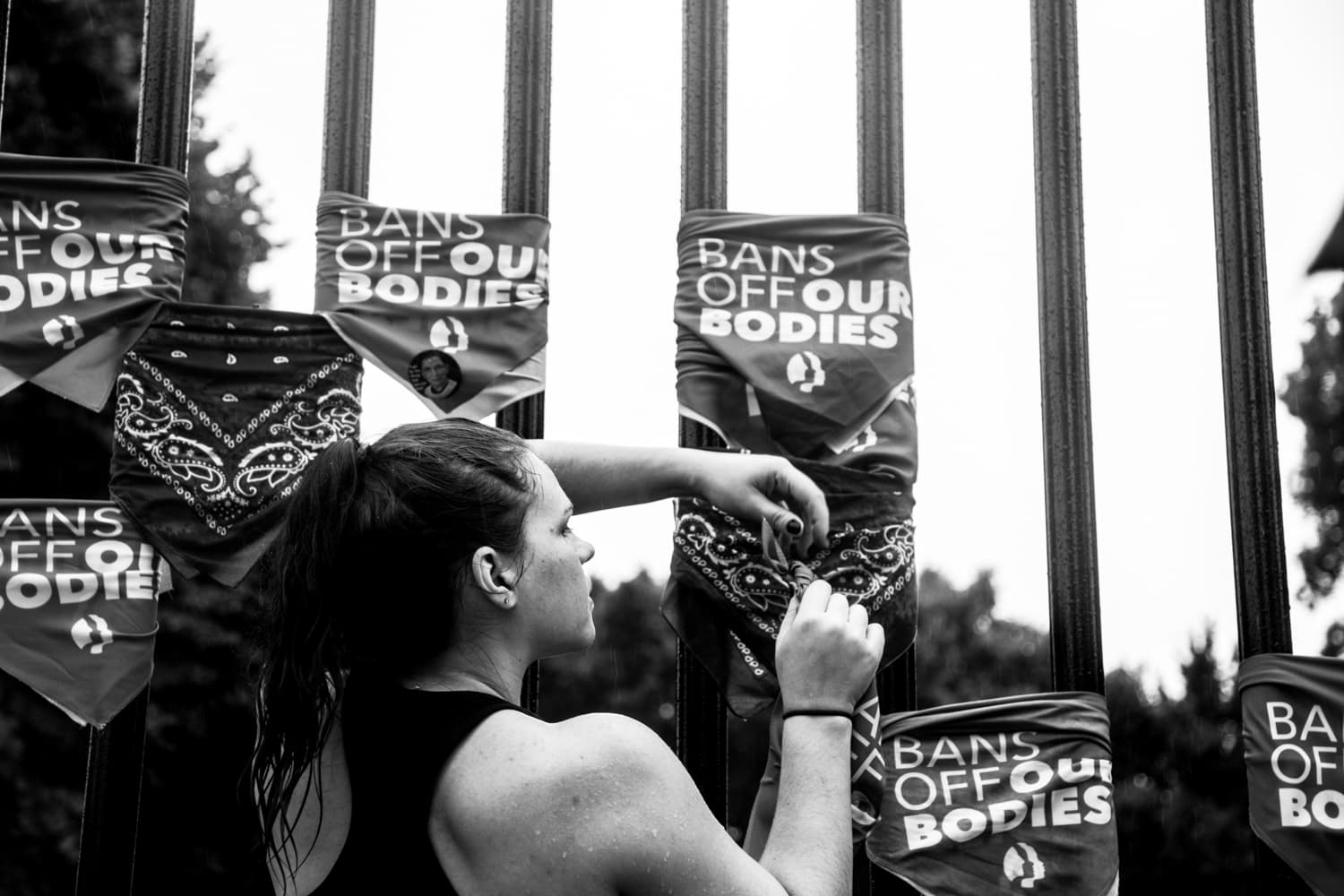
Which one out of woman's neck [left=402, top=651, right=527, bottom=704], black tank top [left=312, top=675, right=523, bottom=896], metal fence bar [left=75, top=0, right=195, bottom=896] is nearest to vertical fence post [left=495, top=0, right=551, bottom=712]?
metal fence bar [left=75, top=0, right=195, bottom=896]

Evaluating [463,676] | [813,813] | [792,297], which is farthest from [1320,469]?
[463,676]

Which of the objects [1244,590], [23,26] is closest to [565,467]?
[1244,590]

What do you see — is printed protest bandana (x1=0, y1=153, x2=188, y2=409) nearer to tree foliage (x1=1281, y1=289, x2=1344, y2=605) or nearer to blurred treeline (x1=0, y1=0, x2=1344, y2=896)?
blurred treeline (x1=0, y1=0, x2=1344, y2=896)

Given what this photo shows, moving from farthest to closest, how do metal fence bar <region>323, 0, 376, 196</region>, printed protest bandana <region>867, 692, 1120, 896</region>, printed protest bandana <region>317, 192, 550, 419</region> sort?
metal fence bar <region>323, 0, 376, 196</region>, printed protest bandana <region>317, 192, 550, 419</region>, printed protest bandana <region>867, 692, 1120, 896</region>

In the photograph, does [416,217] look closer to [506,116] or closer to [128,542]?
[506,116]

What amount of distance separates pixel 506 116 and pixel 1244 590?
2060 millimetres

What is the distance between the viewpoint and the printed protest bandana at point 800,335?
334 centimetres

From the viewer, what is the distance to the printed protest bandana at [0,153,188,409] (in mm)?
3213

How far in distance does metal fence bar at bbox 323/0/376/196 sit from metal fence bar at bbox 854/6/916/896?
1.19m

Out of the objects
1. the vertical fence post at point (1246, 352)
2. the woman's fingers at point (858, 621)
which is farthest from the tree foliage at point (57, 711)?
the woman's fingers at point (858, 621)

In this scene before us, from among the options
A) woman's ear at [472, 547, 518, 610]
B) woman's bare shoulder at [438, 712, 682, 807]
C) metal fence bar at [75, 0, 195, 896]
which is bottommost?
metal fence bar at [75, 0, 195, 896]

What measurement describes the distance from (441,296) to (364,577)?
5.76ft

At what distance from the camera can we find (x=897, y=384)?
338 cm

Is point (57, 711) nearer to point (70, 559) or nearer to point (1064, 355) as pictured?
point (70, 559)
